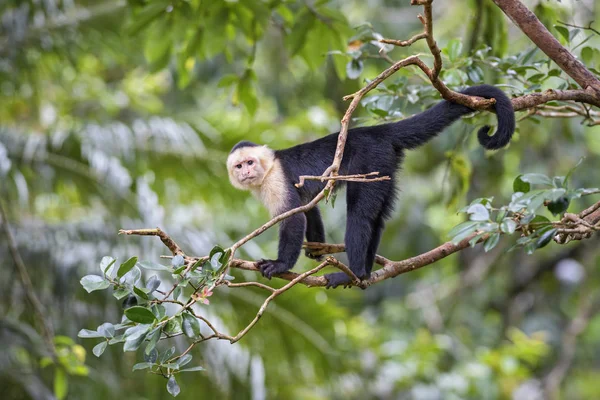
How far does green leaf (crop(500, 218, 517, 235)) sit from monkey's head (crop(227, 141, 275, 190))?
149cm

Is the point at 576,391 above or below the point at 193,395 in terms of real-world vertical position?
below

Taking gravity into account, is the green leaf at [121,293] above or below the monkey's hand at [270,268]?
above

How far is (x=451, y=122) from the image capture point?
8.63 ft

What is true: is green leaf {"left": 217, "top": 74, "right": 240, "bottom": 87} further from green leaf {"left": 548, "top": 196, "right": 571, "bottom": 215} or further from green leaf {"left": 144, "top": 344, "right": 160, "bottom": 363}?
green leaf {"left": 548, "top": 196, "right": 571, "bottom": 215}

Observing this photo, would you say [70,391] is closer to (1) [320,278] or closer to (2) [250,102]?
(2) [250,102]

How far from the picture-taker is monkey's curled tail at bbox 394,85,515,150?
7.58ft

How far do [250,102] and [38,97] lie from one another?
3.33m

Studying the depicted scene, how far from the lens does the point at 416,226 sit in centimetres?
767

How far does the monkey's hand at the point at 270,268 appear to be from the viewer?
2.76 metres

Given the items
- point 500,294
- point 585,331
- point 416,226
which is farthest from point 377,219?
point 585,331

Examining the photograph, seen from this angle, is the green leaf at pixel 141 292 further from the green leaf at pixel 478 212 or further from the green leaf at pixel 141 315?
the green leaf at pixel 478 212

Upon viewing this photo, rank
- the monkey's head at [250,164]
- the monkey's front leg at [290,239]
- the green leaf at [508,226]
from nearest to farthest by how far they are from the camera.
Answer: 1. the green leaf at [508,226]
2. the monkey's front leg at [290,239]
3. the monkey's head at [250,164]

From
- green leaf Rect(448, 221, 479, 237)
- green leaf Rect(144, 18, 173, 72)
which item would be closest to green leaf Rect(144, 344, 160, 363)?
green leaf Rect(448, 221, 479, 237)

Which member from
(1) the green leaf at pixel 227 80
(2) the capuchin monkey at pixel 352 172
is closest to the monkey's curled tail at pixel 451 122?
(2) the capuchin monkey at pixel 352 172
